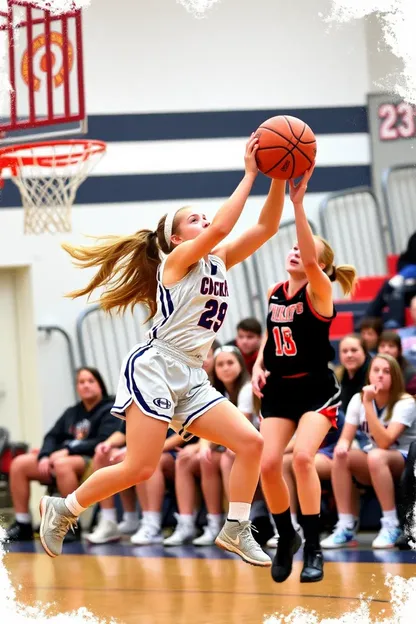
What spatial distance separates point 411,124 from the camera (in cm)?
1175

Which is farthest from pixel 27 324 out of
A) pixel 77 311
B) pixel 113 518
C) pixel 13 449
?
pixel 113 518

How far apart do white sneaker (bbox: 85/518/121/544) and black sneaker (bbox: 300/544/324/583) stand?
10.5 feet

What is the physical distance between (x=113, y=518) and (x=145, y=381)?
3952mm

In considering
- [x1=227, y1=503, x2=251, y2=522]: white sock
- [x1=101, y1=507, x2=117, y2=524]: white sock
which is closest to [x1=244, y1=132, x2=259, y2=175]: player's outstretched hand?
[x1=227, y1=503, x2=251, y2=522]: white sock

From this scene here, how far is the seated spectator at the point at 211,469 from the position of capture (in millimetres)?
8031

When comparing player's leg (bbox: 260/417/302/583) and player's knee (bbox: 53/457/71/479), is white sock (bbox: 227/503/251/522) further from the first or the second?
player's knee (bbox: 53/457/71/479)

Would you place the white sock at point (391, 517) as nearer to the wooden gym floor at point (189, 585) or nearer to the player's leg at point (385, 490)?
the player's leg at point (385, 490)

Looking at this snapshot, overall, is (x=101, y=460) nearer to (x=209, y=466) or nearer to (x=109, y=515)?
(x=109, y=515)

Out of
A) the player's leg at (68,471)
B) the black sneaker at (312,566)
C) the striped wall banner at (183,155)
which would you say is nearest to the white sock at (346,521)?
the black sneaker at (312,566)

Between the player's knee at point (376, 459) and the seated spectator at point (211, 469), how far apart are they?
1.09 metres

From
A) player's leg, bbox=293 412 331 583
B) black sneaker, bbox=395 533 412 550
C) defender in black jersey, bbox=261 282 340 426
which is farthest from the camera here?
black sneaker, bbox=395 533 412 550

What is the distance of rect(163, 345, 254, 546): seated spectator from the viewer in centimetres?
803

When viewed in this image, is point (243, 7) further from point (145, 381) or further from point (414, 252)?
point (145, 381)

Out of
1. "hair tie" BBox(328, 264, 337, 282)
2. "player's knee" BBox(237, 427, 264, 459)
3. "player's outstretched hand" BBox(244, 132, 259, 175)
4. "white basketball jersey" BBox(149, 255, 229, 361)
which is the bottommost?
"player's knee" BBox(237, 427, 264, 459)
